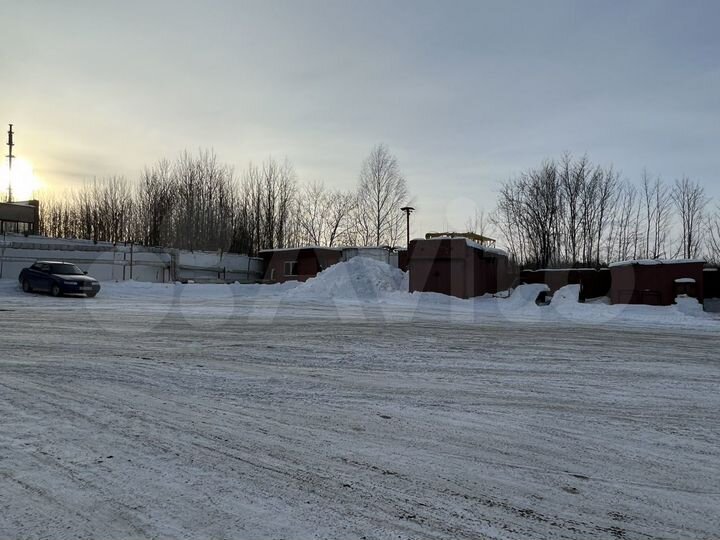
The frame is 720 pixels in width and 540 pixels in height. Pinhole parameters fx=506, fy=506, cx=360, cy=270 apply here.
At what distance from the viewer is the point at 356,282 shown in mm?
26672

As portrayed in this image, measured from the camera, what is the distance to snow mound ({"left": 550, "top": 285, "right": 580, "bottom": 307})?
929 inches

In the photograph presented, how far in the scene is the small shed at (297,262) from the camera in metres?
34.5

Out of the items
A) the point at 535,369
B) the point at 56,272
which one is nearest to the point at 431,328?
the point at 535,369

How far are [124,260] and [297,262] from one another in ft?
36.8

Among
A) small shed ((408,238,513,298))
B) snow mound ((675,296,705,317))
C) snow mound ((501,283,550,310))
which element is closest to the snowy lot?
snow mound ((675,296,705,317))

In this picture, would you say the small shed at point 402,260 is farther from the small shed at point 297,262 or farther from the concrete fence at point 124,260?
the concrete fence at point 124,260

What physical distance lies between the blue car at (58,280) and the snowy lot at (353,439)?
1287cm

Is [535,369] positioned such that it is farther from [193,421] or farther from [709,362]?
[193,421]

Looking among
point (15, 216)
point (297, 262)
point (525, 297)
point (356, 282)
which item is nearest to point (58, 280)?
point (356, 282)

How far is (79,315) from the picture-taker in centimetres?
1532

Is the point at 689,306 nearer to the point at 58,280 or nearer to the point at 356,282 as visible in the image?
the point at 356,282

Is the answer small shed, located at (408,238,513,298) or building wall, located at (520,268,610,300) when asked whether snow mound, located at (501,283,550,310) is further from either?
building wall, located at (520,268,610,300)

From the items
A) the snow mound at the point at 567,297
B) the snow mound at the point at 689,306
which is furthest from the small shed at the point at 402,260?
the snow mound at the point at 689,306

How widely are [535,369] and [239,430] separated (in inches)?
208
